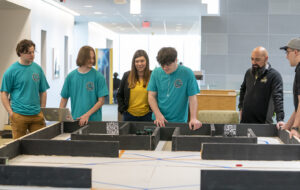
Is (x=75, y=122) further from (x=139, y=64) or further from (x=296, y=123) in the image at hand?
(x=296, y=123)

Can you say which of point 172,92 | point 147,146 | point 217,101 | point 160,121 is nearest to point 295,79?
point 172,92

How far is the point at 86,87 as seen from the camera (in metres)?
3.65

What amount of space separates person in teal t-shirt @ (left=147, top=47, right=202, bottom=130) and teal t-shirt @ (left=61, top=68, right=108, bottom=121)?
1.62 ft

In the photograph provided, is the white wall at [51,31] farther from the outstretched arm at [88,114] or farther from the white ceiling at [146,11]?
the outstretched arm at [88,114]

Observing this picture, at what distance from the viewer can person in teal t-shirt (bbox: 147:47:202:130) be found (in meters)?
3.40

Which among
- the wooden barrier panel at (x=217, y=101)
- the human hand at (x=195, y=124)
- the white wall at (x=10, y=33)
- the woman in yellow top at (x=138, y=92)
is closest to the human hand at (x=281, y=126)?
the human hand at (x=195, y=124)

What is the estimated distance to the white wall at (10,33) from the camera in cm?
886

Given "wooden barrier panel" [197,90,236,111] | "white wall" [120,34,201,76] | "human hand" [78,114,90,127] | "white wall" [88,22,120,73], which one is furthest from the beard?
"white wall" [120,34,201,76]

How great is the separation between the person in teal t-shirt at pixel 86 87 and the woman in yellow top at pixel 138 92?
11.5 inches

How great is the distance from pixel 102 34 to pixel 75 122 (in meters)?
15.3

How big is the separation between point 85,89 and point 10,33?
5962 mm

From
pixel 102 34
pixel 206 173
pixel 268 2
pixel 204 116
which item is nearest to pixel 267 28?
pixel 268 2

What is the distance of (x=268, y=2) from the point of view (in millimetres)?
8266

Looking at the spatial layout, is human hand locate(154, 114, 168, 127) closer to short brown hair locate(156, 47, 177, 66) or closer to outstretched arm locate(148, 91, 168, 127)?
outstretched arm locate(148, 91, 168, 127)
